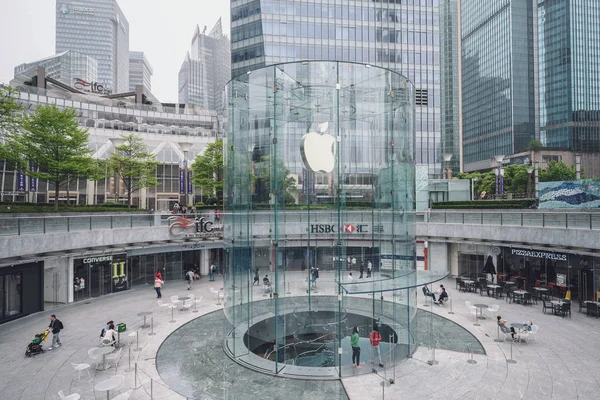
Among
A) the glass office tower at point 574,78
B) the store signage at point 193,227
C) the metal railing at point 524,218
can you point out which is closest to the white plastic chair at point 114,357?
the store signage at point 193,227

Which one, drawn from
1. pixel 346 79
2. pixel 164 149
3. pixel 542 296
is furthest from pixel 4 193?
pixel 542 296

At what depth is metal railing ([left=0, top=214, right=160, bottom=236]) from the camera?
59.4 feet

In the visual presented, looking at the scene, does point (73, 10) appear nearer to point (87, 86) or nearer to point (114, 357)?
point (87, 86)

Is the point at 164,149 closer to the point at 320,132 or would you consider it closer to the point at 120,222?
the point at 120,222

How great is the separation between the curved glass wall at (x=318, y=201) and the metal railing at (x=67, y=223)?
11127mm

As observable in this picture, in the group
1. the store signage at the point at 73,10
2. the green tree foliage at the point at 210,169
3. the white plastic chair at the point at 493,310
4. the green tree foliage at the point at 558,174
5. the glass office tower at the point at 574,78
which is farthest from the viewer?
the store signage at the point at 73,10

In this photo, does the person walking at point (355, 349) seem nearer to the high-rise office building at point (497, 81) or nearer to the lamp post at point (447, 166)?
the lamp post at point (447, 166)

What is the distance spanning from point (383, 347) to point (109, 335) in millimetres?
11668

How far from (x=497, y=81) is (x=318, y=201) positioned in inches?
5658

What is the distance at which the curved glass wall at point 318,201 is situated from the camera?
1425cm

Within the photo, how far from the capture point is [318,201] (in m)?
16.8

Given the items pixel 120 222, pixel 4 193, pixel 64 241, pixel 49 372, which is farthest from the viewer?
pixel 4 193

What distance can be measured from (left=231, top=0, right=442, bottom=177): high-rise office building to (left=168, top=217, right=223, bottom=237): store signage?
44564 mm

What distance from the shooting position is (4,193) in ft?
168
